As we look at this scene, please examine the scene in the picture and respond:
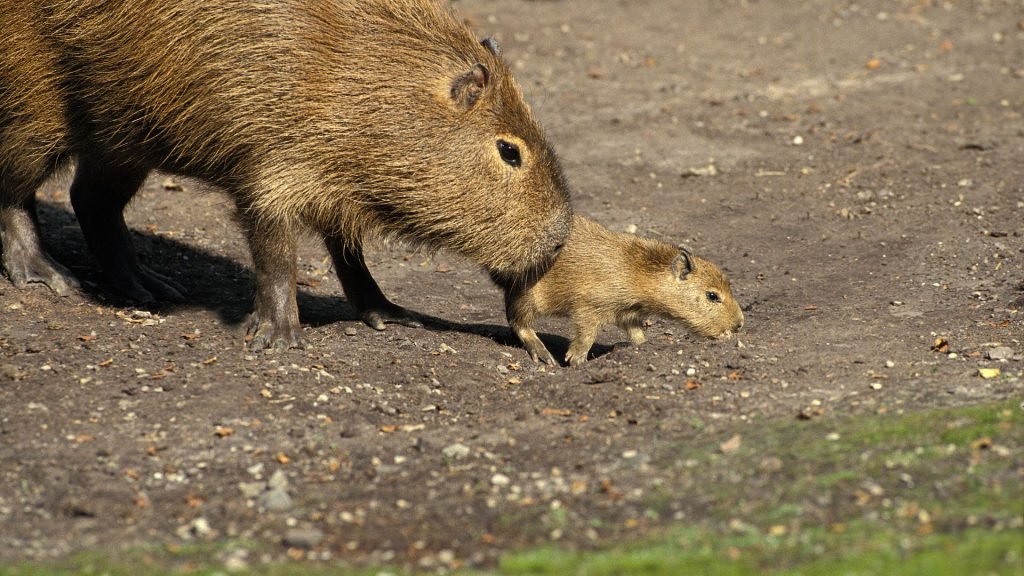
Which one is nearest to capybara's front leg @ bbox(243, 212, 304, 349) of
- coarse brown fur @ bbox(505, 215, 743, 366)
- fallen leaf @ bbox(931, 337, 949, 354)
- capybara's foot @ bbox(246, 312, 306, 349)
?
capybara's foot @ bbox(246, 312, 306, 349)

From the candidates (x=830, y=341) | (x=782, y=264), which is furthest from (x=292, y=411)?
(x=782, y=264)

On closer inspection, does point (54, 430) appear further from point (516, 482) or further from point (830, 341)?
point (830, 341)

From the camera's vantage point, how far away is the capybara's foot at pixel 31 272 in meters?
7.55

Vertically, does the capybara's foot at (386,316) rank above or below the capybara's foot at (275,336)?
above

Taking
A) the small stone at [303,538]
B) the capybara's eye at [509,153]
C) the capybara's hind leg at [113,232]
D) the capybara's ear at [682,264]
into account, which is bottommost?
the capybara's hind leg at [113,232]

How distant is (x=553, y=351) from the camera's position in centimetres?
807

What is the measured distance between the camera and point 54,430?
562 centimetres

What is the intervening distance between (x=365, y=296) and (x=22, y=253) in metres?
2.19

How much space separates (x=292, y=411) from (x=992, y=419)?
3259 millimetres

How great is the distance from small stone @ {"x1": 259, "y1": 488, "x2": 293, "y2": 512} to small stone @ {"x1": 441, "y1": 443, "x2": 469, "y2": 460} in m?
0.79

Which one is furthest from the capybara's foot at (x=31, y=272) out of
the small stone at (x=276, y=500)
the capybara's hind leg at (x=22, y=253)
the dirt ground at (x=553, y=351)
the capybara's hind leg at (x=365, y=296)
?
the small stone at (x=276, y=500)

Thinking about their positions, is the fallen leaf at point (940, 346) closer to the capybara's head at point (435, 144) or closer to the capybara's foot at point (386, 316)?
→ the capybara's head at point (435, 144)

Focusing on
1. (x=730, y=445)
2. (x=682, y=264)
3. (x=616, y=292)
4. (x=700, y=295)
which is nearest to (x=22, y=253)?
(x=616, y=292)

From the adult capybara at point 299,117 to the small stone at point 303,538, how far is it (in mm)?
2338
